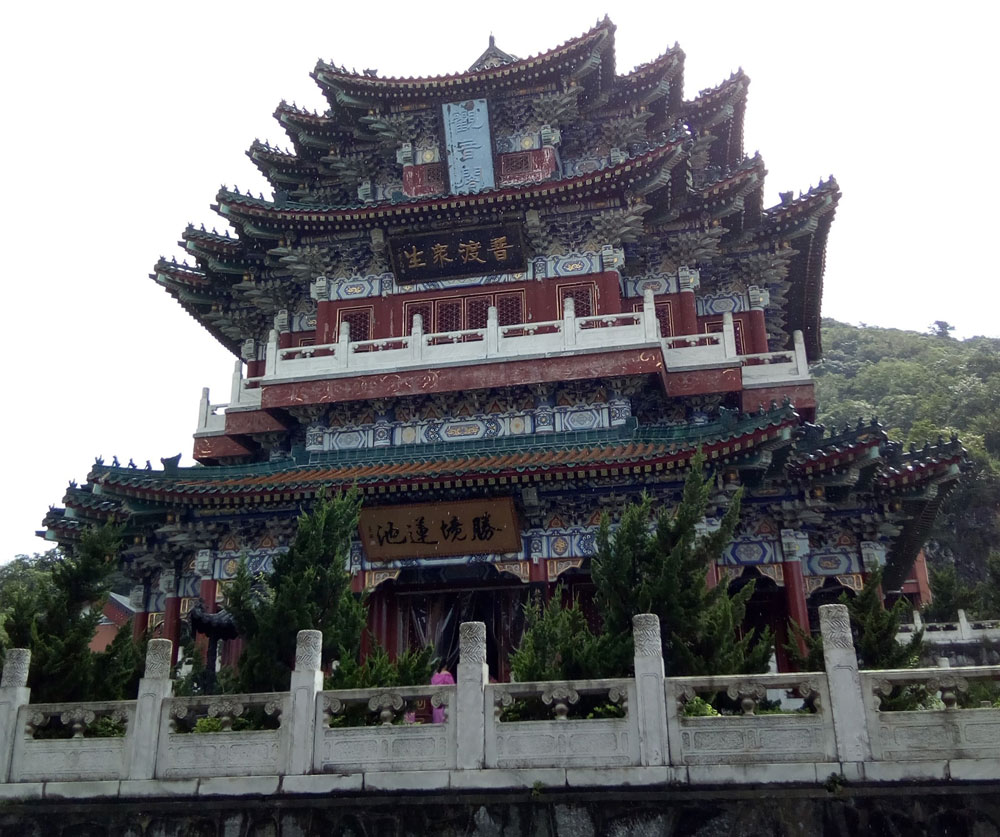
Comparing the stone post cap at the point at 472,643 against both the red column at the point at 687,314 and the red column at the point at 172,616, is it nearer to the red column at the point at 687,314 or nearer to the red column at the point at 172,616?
the red column at the point at 172,616

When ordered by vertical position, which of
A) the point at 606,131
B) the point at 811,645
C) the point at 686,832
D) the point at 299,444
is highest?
the point at 606,131

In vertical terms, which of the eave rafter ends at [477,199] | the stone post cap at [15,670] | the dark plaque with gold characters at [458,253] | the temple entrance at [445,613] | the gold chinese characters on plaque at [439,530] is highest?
the eave rafter ends at [477,199]

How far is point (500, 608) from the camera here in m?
17.1

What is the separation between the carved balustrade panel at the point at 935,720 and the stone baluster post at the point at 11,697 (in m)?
8.39

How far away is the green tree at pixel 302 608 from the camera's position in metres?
10.8

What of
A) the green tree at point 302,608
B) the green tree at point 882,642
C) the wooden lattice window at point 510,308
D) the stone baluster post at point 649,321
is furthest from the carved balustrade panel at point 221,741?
the wooden lattice window at point 510,308

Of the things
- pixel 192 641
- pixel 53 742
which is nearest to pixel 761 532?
pixel 192 641

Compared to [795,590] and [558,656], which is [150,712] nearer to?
[558,656]

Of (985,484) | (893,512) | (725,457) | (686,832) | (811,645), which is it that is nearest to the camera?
(686,832)

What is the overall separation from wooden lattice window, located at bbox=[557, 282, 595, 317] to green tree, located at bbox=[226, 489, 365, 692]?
313 inches

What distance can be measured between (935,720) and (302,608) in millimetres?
6528

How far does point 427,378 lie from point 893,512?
823cm

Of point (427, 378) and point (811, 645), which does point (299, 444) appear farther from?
point (811, 645)

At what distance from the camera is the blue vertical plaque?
2002cm
